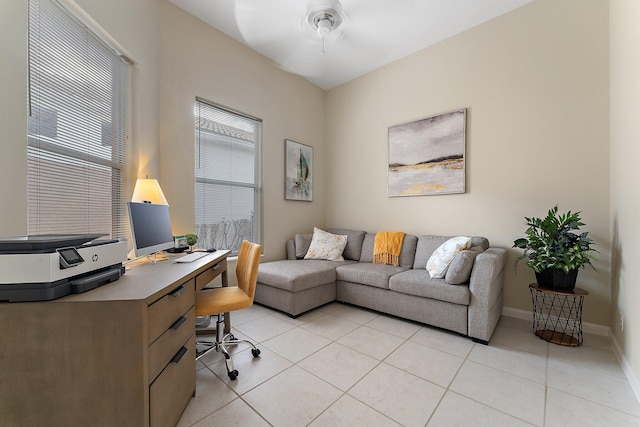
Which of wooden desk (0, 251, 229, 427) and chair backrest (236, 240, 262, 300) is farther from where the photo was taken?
chair backrest (236, 240, 262, 300)

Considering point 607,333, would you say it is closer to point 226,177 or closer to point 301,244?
point 301,244

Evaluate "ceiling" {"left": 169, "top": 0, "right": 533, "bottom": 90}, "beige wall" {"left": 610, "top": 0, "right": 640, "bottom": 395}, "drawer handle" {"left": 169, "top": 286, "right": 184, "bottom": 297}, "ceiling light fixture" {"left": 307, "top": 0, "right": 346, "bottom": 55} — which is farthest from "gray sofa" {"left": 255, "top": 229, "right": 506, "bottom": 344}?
"ceiling light fixture" {"left": 307, "top": 0, "right": 346, "bottom": 55}

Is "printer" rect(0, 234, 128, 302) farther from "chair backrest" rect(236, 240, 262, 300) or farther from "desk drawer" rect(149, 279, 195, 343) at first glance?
"chair backrest" rect(236, 240, 262, 300)

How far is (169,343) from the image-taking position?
124 cm

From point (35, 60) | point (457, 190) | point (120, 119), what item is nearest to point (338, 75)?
point (457, 190)

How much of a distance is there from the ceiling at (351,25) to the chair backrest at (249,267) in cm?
249

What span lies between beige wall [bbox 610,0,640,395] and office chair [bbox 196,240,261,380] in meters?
2.51

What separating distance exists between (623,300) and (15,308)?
3.54m

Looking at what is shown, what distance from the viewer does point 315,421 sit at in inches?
54.8

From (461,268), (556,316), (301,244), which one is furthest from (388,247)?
(556,316)

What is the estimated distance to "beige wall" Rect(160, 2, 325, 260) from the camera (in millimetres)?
2707

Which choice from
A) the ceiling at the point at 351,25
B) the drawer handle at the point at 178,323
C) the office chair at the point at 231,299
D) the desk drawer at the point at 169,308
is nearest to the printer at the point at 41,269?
the desk drawer at the point at 169,308

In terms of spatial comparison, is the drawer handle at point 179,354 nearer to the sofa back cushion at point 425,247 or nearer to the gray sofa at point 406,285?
the gray sofa at point 406,285

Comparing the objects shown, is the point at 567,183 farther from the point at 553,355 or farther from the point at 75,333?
the point at 75,333
